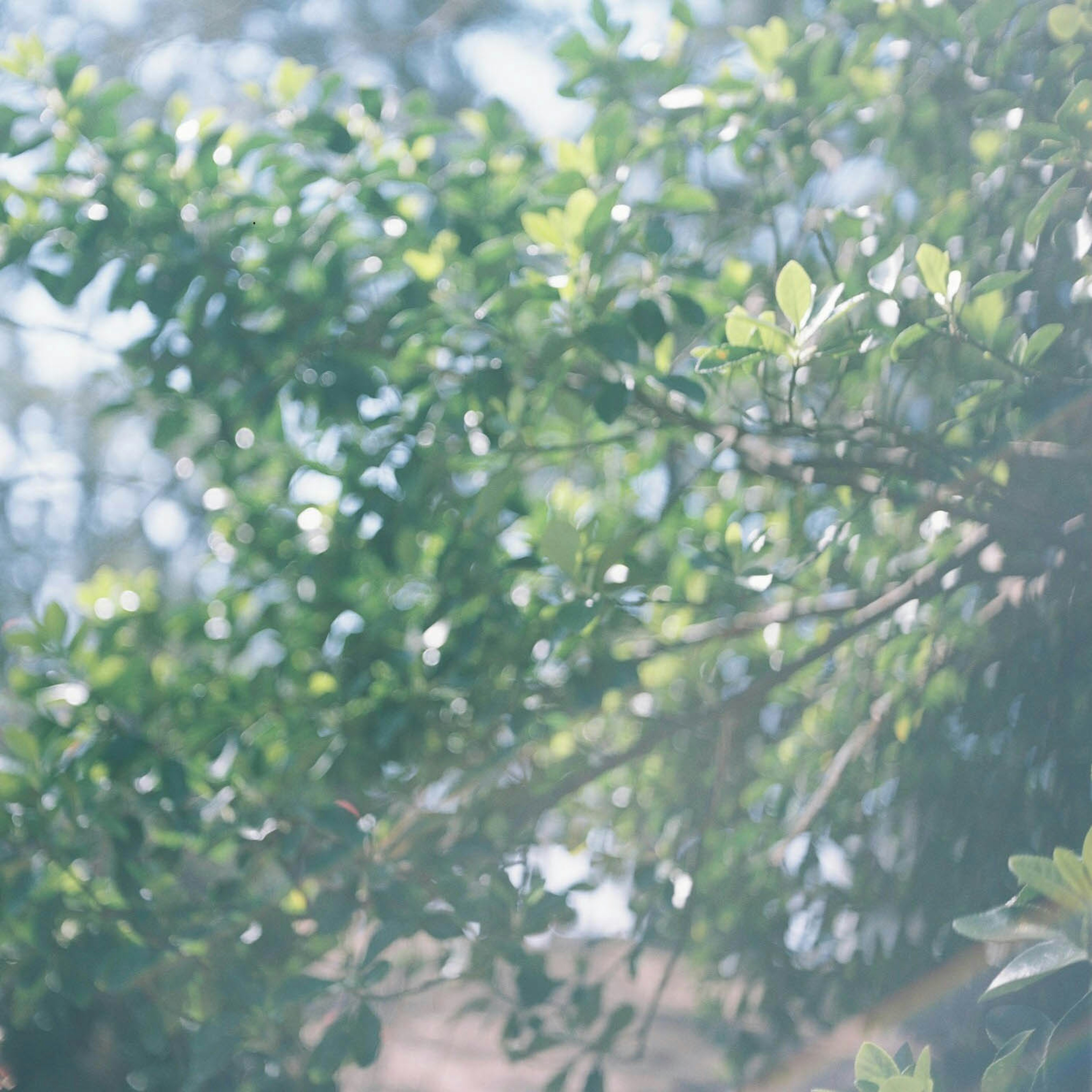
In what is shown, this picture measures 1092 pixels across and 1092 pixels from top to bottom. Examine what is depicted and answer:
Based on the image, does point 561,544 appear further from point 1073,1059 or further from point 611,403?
point 1073,1059

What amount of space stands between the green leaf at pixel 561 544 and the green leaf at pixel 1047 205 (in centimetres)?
60

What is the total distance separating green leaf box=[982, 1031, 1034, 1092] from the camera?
2.89 feet

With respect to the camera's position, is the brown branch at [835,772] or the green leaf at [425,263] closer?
the green leaf at [425,263]

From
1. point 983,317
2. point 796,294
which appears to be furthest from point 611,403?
point 983,317

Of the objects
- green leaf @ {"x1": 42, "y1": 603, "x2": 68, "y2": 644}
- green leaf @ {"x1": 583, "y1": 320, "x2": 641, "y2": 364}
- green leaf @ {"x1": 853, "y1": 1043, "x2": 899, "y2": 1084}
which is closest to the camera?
green leaf @ {"x1": 853, "y1": 1043, "x2": 899, "y2": 1084}

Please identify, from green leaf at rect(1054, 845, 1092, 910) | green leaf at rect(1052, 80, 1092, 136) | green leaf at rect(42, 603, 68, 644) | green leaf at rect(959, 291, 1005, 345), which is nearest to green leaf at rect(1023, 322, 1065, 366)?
green leaf at rect(959, 291, 1005, 345)

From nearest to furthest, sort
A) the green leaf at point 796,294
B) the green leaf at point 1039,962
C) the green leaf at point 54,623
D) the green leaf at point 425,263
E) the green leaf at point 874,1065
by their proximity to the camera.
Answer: the green leaf at point 1039,962
the green leaf at point 874,1065
the green leaf at point 796,294
the green leaf at point 425,263
the green leaf at point 54,623

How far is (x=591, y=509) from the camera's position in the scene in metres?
1.90

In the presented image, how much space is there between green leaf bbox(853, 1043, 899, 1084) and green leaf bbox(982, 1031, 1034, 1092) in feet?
0.24

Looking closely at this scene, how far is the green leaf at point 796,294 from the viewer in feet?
3.38

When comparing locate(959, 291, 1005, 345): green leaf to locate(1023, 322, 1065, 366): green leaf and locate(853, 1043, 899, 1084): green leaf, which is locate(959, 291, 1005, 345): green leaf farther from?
locate(853, 1043, 899, 1084): green leaf

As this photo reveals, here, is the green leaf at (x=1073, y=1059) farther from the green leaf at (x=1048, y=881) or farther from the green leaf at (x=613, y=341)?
the green leaf at (x=613, y=341)

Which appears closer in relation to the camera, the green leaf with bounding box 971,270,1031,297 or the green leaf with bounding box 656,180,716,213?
the green leaf with bounding box 971,270,1031,297

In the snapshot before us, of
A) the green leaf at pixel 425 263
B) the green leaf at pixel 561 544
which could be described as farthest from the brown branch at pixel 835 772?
the green leaf at pixel 425 263
